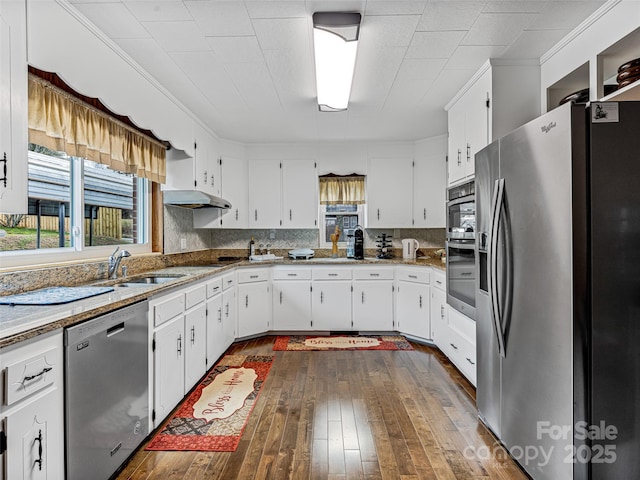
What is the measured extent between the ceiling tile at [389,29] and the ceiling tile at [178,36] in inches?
39.0

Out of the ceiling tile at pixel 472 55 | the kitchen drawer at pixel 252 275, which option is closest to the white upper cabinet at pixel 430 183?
the ceiling tile at pixel 472 55

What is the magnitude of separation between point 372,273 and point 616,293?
2.95 metres

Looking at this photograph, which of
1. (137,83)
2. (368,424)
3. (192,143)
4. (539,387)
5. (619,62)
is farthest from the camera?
(192,143)

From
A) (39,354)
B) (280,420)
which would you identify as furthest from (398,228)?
(39,354)

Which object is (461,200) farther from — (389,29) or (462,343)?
(389,29)

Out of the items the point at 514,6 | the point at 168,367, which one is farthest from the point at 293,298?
the point at 514,6

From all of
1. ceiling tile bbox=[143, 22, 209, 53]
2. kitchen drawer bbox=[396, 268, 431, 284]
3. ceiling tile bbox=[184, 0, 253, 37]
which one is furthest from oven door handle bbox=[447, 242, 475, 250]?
ceiling tile bbox=[143, 22, 209, 53]

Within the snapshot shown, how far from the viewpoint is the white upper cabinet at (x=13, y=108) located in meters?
1.43

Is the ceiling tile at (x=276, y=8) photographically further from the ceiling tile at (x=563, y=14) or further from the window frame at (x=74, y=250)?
the window frame at (x=74, y=250)

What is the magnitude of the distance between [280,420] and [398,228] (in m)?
3.16

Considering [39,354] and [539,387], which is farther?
[539,387]

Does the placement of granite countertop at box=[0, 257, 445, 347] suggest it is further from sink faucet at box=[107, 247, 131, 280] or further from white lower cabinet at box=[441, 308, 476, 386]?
white lower cabinet at box=[441, 308, 476, 386]

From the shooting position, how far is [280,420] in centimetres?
235

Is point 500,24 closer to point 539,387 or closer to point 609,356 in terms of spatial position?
point 609,356
